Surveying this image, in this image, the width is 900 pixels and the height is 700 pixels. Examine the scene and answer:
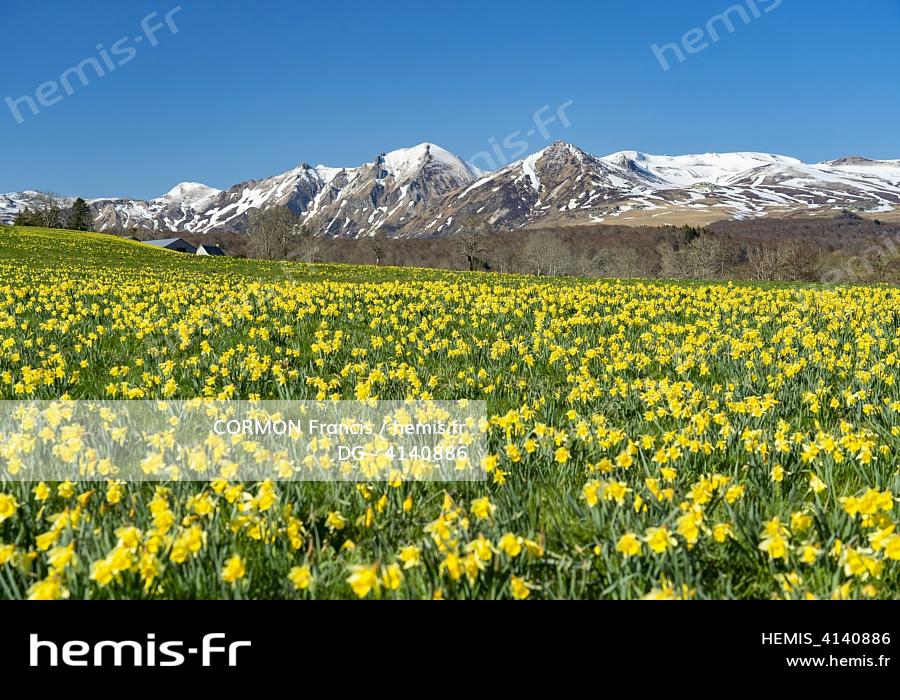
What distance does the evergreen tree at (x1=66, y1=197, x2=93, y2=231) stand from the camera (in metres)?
113

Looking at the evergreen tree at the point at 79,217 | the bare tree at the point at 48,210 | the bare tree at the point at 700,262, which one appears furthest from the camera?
the evergreen tree at the point at 79,217

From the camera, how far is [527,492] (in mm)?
3293

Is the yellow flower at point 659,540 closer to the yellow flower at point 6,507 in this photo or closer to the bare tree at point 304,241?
the yellow flower at point 6,507

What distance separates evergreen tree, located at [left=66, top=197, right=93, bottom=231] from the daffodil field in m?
127

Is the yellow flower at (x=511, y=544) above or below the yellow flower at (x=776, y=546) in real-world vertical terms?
above

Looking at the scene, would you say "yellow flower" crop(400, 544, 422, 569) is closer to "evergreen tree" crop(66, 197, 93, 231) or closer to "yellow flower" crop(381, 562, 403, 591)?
"yellow flower" crop(381, 562, 403, 591)

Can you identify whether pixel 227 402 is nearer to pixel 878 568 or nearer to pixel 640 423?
pixel 640 423

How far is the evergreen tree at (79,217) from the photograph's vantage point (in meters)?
A: 113
